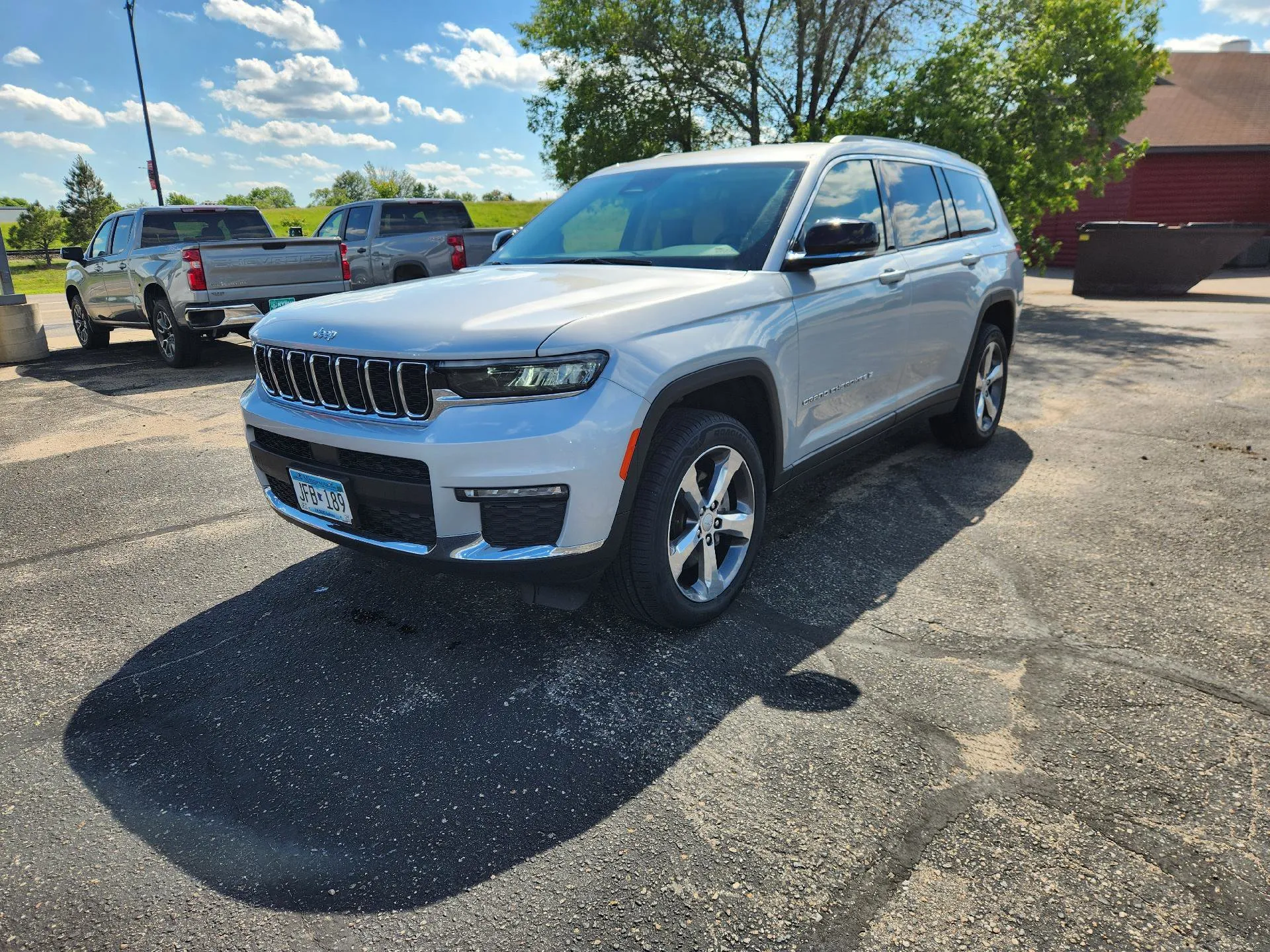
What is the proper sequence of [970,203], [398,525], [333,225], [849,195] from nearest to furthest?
[398,525], [849,195], [970,203], [333,225]

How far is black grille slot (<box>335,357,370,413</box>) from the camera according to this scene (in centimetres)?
293

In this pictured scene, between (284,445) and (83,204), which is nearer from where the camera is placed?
(284,445)

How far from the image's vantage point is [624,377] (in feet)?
9.10

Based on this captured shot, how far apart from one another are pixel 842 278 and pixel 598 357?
1.62 metres

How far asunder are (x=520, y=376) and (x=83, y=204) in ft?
230

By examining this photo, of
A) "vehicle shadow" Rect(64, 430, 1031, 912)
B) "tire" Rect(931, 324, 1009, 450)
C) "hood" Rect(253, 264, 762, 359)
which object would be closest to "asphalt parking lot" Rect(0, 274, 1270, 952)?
"vehicle shadow" Rect(64, 430, 1031, 912)

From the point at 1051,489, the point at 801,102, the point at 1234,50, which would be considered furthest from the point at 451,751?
the point at 1234,50

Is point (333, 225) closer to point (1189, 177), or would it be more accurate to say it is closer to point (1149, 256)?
point (1149, 256)

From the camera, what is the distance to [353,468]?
9.66 ft

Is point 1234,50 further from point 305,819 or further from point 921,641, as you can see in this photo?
point 305,819

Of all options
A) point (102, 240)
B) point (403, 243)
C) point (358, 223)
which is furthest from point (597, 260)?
point (358, 223)

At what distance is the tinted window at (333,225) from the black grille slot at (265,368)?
11277 millimetres

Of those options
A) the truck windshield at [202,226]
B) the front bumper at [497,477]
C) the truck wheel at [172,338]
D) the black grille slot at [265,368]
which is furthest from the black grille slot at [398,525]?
the truck windshield at [202,226]

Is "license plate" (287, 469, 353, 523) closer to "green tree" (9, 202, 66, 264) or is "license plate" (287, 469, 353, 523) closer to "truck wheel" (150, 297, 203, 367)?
"truck wheel" (150, 297, 203, 367)
